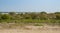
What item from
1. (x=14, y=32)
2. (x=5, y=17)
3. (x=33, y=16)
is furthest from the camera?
(x=33, y=16)

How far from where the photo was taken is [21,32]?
70.0ft

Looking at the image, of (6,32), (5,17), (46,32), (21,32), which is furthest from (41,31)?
(5,17)

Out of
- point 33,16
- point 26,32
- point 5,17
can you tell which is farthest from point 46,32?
point 33,16

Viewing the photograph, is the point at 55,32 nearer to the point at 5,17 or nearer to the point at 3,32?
the point at 3,32

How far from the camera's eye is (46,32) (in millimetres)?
21422

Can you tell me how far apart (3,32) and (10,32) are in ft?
2.45

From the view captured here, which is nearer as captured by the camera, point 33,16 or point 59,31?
point 59,31

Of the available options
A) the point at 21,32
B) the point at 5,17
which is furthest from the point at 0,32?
the point at 5,17

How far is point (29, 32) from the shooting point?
21.4 metres

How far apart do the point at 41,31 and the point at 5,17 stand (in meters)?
18.3

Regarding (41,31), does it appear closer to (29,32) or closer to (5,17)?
(29,32)

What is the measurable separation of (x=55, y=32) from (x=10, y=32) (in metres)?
4.73

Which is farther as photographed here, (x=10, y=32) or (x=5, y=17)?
(x=5, y=17)

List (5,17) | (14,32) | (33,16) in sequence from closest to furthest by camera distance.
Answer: (14,32) → (5,17) → (33,16)
